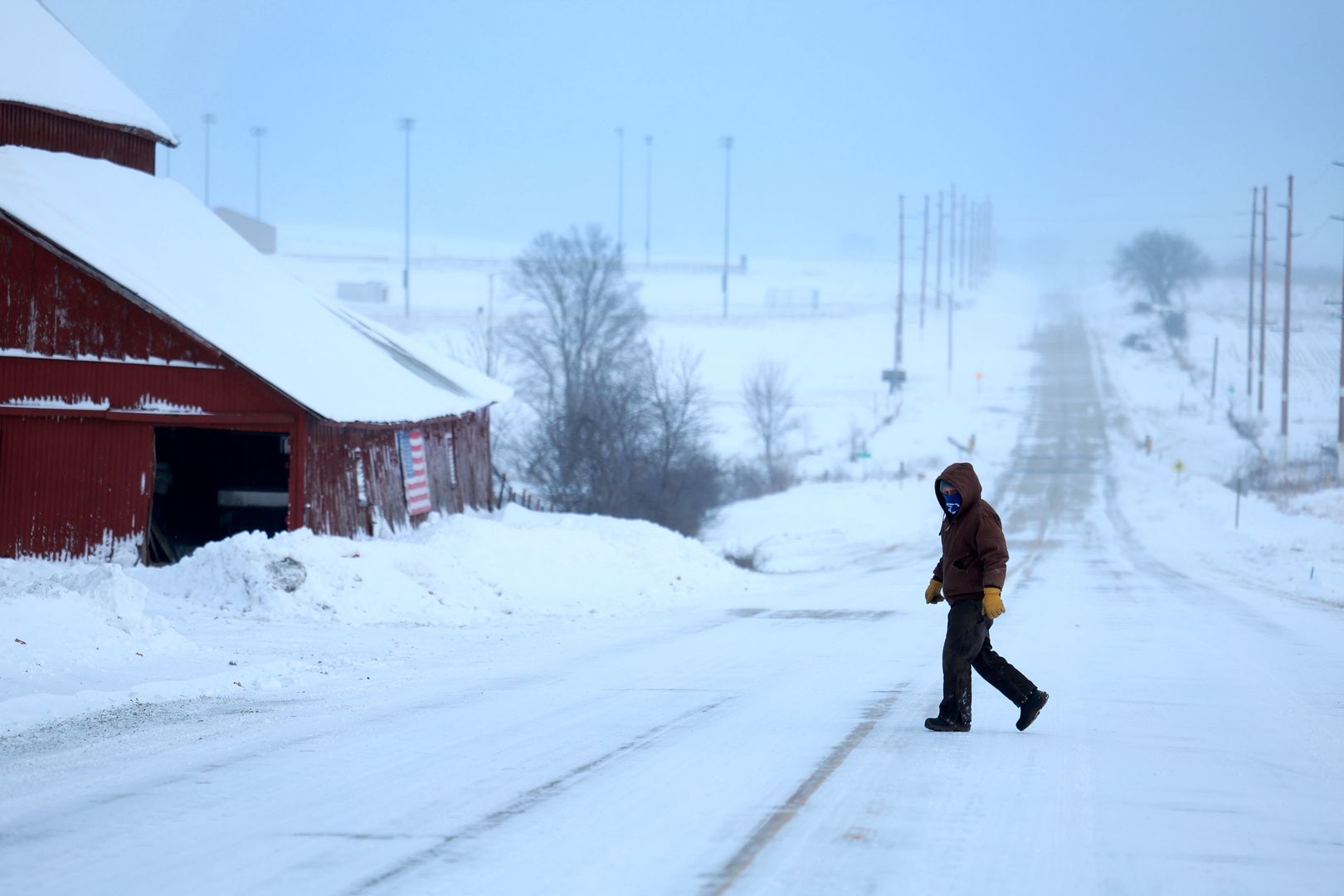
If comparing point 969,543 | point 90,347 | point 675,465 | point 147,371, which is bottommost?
point 675,465

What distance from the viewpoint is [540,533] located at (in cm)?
2158

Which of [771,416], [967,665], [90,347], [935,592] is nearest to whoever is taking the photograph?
[967,665]

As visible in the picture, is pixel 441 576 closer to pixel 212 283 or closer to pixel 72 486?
pixel 72 486

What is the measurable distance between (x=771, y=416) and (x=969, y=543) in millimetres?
54575

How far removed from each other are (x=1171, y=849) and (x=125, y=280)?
16.8 metres

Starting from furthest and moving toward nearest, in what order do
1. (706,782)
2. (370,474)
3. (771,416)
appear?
(771,416)
(370,474)
(706,782)

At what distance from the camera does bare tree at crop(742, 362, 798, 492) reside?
193ft

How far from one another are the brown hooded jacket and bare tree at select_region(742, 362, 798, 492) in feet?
151

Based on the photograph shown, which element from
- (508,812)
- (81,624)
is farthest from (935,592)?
(81,624)

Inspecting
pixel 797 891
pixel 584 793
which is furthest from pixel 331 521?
pixel 797 891

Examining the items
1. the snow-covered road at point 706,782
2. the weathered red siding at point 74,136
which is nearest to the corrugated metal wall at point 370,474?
the weathered red siding at point 74,136

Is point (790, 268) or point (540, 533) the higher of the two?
point (790, 268)

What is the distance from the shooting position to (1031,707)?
9109 millimetres

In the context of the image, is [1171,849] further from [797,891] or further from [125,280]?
[125,280]
